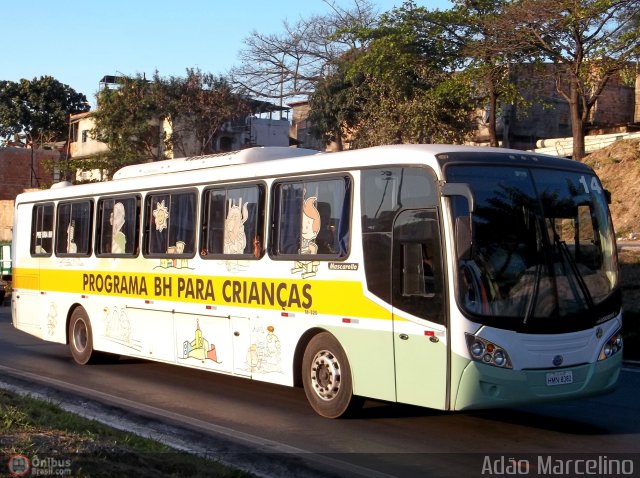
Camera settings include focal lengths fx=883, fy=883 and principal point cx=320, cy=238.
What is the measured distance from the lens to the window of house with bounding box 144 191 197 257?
500 inches

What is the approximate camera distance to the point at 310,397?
10.4 m

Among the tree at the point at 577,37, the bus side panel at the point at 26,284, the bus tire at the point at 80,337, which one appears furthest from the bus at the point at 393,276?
the tree at the point at 577,37

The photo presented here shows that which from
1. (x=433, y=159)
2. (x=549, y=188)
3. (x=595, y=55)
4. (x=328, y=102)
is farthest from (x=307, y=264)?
(x=328, y=102)

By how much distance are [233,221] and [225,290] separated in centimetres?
93

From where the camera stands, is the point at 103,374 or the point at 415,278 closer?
the point at 415,278

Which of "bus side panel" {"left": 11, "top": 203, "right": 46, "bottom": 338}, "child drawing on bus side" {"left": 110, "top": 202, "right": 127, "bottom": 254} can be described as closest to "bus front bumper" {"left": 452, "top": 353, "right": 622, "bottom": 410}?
"child drawing on bus side" {"left": 110, "top": 202, "right": 127, "bottom": 254}

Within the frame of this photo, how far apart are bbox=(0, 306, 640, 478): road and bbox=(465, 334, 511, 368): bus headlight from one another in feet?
2.91

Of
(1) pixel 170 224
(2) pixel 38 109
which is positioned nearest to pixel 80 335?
(1) pixel 170 224

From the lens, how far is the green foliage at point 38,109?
73.7 meters

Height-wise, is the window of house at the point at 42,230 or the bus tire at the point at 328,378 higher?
the window of house at the point at 42,230

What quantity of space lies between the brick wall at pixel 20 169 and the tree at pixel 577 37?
1751 inches

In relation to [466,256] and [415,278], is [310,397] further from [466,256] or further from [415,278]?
[466,256]

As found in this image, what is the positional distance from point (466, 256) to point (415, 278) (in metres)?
0.71

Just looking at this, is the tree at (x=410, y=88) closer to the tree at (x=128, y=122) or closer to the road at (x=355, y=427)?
the tree at (x=128, y=122)
